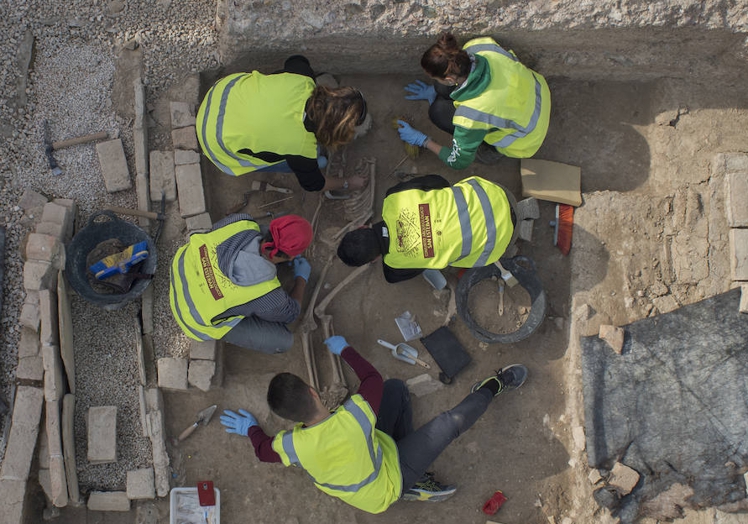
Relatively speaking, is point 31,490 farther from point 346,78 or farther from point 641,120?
point 641,120

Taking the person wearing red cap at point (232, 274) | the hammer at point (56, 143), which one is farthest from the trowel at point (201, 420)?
the hammer at point (56, 143)

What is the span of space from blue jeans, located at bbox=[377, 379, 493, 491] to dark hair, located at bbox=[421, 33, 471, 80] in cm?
296

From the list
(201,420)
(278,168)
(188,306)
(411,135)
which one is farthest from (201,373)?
(411,135)

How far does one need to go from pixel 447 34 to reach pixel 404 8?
1.75 ft

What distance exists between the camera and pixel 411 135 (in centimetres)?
614

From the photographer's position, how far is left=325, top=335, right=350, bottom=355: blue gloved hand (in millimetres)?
5875

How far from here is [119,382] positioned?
19.0 feet

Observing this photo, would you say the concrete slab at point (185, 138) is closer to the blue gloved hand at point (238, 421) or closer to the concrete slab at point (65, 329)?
the concrete slab at point (65, 329)

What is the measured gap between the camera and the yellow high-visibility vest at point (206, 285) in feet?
16.7

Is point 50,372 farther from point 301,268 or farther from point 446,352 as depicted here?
point 446,352

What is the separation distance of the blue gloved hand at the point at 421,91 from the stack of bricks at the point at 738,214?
3.01 meters

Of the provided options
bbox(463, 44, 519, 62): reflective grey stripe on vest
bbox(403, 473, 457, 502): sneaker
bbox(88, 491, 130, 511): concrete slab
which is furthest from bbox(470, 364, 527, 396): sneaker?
bbox(88, 491, 130, 511): concrete slab

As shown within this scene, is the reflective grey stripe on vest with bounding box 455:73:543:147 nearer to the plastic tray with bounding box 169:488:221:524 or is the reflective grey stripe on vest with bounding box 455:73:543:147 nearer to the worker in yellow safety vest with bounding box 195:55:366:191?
the worker in yellow safety vest with bounding box 195:55:366:191

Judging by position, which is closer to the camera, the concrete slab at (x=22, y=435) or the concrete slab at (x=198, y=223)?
the concrete slab at (x=22, y=435)
